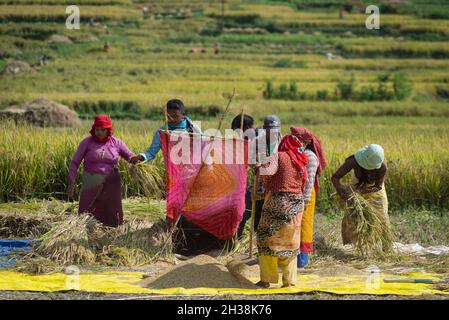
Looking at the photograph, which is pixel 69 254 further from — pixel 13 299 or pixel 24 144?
pixel 24 144

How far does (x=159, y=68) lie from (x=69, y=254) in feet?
77.7

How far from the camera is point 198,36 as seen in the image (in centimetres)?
4106

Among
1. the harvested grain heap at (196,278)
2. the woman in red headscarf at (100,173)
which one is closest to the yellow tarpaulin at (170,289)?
the harvested grain heap at (196,278)

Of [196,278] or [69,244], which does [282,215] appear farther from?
[69,244]

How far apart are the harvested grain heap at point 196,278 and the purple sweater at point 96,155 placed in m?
1.35

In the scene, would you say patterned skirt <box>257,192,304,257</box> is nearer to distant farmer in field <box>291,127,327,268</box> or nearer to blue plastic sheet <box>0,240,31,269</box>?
distant farmer in field <box>291,127,327,268</box>

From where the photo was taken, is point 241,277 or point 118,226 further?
point 118,226

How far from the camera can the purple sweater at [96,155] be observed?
8203 millimetres

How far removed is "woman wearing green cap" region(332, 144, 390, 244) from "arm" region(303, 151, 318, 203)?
24.7 inches

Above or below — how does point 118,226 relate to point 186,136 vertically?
below

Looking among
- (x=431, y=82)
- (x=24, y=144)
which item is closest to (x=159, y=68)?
(x=431, y=82)

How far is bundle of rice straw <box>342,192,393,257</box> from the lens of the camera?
26.4ft
